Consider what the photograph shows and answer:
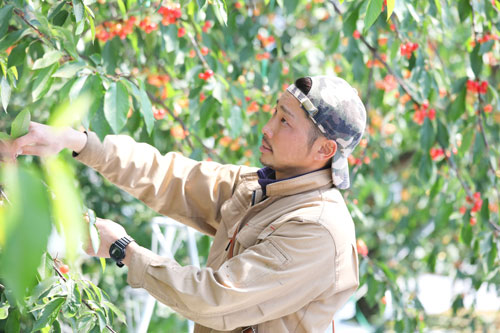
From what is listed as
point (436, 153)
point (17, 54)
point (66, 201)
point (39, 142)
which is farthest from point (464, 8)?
point (66, 201)

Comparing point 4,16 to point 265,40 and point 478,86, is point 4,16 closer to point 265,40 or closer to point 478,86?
point 265,40

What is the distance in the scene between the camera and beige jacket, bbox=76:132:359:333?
1.41 meters

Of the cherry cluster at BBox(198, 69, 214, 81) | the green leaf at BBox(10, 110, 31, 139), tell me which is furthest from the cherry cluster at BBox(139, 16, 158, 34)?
the green leaf at BBox(10, 110, 31, 139)

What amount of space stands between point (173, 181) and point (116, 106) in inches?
14.1

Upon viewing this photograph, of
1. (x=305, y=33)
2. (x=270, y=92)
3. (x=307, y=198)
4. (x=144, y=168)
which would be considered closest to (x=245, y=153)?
(x=270, y=92)

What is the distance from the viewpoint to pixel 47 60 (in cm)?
161

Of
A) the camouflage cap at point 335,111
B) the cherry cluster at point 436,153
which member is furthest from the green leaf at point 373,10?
the cherry cluster at point 436,153

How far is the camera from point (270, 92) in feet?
9.25

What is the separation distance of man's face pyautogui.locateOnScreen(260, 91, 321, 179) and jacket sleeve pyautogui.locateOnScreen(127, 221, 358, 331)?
22 cm

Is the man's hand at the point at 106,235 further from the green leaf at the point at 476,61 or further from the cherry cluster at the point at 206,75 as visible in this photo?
the green leaf at the point at 476,61

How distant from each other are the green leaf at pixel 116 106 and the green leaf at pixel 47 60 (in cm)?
16

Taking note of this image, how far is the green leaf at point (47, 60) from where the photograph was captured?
1594 millimetres

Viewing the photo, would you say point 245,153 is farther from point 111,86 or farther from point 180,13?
point 111,86

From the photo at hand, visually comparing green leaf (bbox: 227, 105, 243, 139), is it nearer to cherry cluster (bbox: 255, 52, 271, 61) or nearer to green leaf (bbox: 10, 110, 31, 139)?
cherry cluster (bbox: 255, 52, 271, 61)
